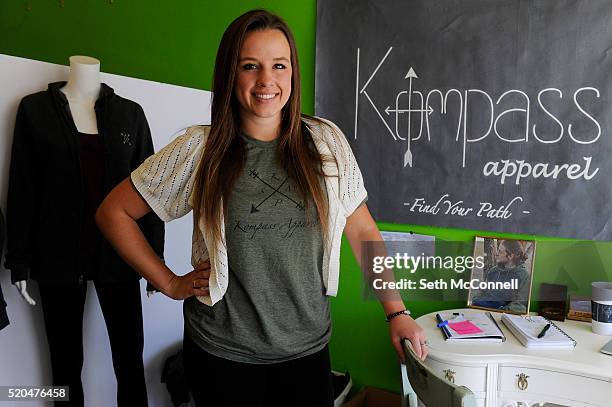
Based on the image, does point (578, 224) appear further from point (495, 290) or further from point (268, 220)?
point (268, 220)

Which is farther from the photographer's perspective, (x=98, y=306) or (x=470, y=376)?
(x=98, y=306)

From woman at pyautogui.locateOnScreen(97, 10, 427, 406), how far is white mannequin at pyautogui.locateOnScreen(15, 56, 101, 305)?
78 centimetres

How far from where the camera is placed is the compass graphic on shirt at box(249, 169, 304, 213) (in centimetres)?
104

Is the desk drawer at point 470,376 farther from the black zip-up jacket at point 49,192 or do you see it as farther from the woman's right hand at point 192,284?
the black zip-up jacket at point 49,192

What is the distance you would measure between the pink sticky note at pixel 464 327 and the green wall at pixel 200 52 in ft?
Result: 0.96

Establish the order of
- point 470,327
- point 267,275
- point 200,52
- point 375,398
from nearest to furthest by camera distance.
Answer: point 267,275 < point 470,327 < point 375,398 < point 200,52

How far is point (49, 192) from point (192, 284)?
85cm

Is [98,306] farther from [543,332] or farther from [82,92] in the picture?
[543,332]

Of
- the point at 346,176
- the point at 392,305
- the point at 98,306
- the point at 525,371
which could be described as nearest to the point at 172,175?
the point at 346,176

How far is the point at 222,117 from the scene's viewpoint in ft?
3.52

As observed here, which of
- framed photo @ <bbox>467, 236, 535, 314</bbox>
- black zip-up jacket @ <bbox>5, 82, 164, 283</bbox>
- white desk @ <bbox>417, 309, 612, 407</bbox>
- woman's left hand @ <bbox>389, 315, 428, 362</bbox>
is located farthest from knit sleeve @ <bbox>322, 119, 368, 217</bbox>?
framed photo @ <bbox>467, 236, 535, 314</bbox>

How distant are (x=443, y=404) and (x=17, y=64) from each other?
161 cm

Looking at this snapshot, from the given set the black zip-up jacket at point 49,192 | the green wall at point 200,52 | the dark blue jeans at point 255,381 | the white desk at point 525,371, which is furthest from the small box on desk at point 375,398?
the dark blue jeans at point 255,381

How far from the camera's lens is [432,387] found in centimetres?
106
